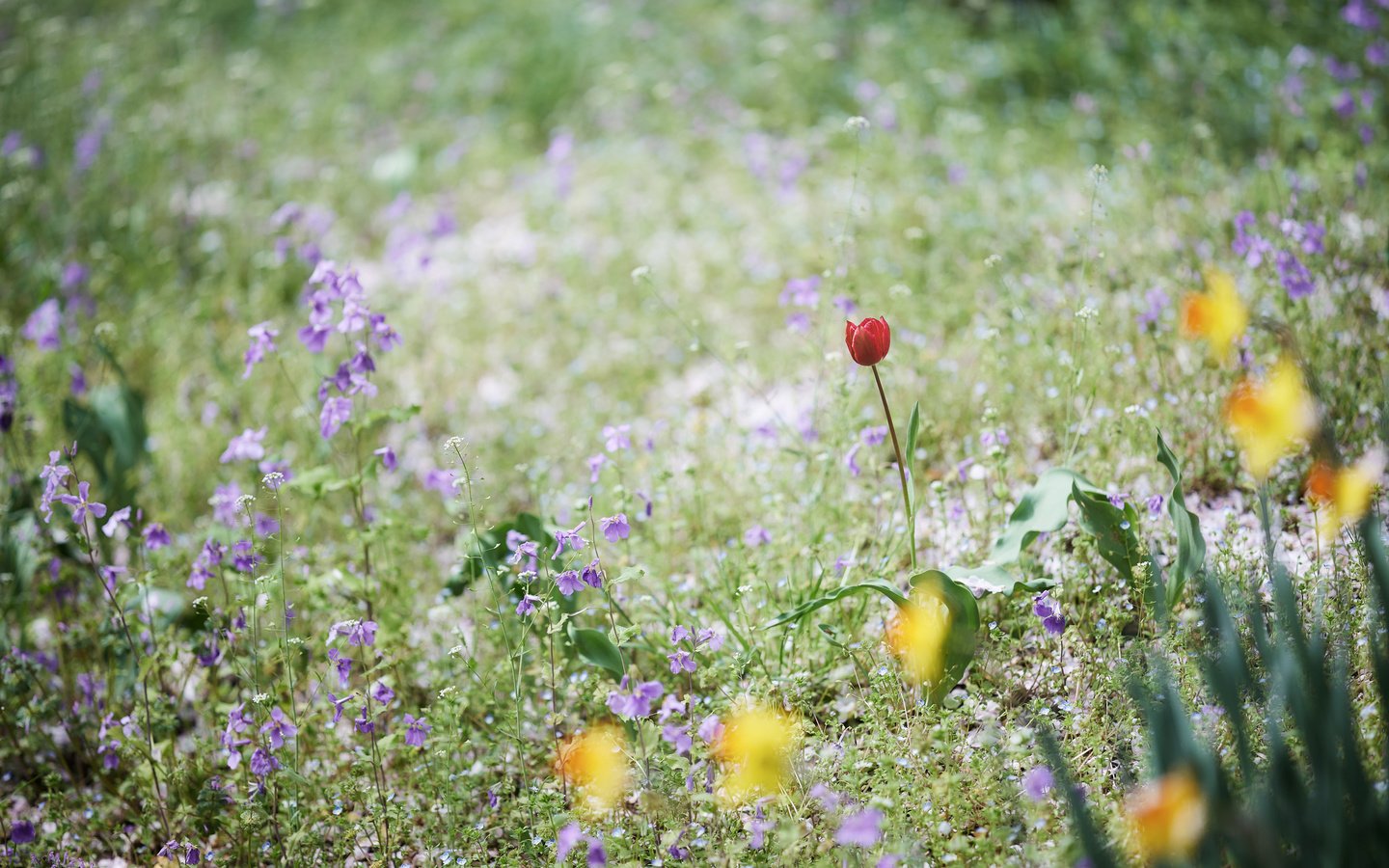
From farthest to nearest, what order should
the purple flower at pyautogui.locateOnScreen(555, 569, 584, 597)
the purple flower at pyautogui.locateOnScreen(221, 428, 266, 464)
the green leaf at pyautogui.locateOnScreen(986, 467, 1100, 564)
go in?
the purple flower at pyautogui.locateOnScreen(221, 428, 266, 464), the green leaf at pyautogui.locateOnScreen(986, 467, 1100, 564), the purple flower at pyautogui.locateOnScreen(555, 569, 584, 597)

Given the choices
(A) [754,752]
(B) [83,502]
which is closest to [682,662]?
(A) [754,752]

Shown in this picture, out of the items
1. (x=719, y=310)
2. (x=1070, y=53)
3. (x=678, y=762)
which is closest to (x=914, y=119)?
(x=1070, y=53)

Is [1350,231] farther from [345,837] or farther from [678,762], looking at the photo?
[345,837]

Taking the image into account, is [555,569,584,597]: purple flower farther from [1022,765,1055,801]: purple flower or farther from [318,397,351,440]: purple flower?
[1022,765,1055,801]: purple flower

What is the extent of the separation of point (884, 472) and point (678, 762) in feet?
3.95

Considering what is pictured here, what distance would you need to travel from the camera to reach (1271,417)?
174 cm

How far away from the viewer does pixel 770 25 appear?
5.98 meters

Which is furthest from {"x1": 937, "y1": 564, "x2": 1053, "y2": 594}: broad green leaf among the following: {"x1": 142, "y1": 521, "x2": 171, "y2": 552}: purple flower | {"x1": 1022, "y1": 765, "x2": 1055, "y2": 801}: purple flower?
{"x1": 142, "y1": 521, "x2": 171, "y2": 552}: purple flower

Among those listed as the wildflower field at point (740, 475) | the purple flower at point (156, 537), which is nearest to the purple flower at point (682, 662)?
the wildflower field at point (740, 475)

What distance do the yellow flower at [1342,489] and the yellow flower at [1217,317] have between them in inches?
14.4

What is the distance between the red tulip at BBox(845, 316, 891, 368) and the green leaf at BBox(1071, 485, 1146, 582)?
50 cm

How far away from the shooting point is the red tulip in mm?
1866

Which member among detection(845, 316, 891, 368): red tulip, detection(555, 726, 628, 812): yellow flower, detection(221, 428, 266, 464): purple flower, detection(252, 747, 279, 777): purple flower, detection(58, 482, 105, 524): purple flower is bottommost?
detection(555, 726, 628, 812): yellow flower

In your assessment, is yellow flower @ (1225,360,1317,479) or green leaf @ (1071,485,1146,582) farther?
green leaf @ (1071,485,1146,582)
